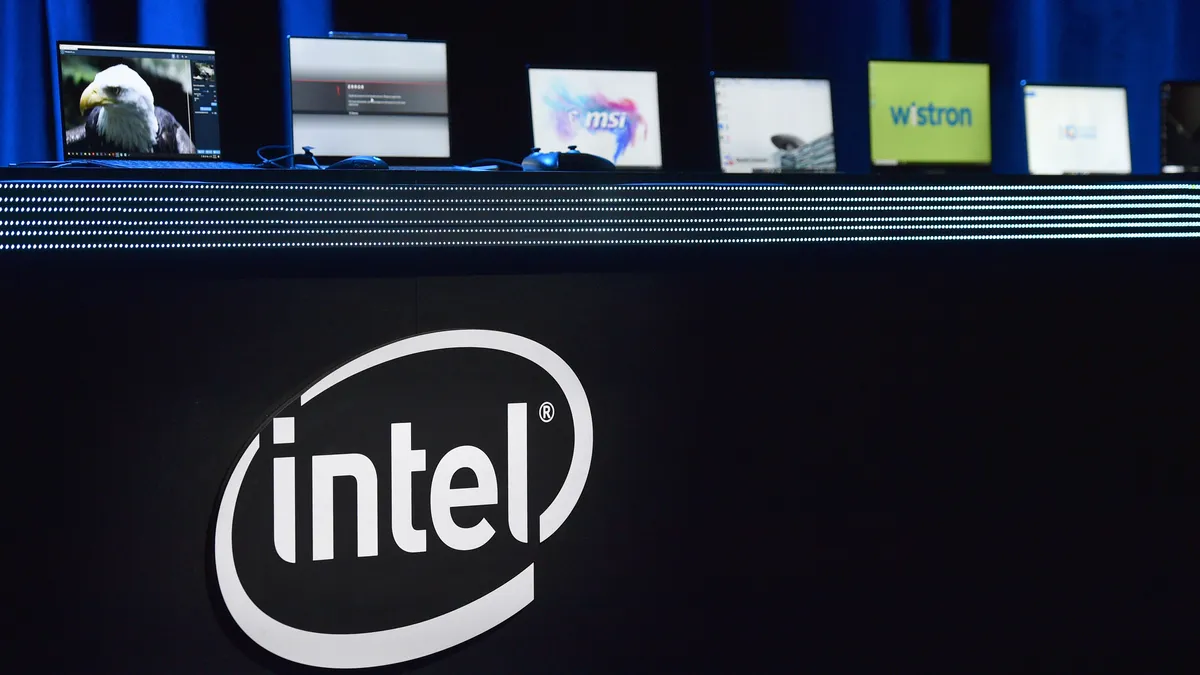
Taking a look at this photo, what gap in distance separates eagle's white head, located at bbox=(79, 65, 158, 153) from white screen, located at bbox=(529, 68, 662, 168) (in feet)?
3.29

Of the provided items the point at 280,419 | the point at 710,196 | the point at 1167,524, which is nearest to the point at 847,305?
the point at 710,196

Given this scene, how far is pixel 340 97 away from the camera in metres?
2.35

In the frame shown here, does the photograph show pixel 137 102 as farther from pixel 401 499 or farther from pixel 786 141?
pixel 786 141

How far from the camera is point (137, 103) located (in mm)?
2152

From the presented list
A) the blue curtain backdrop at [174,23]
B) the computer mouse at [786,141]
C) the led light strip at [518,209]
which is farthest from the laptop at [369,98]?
the led light strip at [518,209]

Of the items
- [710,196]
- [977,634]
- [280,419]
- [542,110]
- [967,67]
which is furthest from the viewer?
[967,67]

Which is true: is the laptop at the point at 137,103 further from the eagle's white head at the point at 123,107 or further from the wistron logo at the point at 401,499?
the wistron logo at the point at 401,499

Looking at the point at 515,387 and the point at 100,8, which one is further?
the point at 100,8

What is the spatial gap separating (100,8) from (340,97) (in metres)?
0.94

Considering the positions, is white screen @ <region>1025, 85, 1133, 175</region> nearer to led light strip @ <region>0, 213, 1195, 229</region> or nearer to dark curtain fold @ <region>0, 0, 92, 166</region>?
led light strip @ <region>0, 213, 1195, 229</region>

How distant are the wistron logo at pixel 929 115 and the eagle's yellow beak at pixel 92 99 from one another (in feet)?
7.26

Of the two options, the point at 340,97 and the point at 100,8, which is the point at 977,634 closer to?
the point at 340,97

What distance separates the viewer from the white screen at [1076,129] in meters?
2.79

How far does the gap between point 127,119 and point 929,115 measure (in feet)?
7.56
